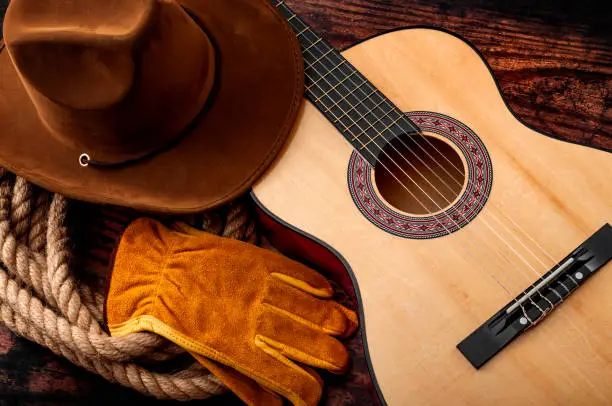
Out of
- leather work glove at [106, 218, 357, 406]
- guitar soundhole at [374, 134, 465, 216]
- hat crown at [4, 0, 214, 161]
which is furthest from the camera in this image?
guitar soundhole at [374, 134, 465, 216]

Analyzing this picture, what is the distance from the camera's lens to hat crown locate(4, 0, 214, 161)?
2.76 ft

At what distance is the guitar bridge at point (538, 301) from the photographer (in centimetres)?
88

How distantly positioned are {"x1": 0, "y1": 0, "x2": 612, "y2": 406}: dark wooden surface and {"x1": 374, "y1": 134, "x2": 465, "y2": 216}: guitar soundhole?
19 cm

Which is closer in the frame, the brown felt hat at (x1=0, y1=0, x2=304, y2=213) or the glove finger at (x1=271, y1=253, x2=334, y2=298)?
the brown felt hat at (x1=0, y1=0, x2=304, y2=213)

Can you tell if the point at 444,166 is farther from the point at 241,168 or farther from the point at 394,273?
the point at 241,168

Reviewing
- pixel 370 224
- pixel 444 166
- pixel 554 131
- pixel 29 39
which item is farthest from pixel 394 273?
pixel 29 39

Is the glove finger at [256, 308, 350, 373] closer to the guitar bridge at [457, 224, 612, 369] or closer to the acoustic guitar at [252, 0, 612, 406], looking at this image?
the acoustic guitar at [252, 0, 612, 406]

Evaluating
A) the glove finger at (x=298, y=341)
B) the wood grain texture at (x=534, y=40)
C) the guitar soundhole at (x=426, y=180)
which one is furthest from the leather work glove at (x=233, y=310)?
the wood grain texture at (x=534, y=40)

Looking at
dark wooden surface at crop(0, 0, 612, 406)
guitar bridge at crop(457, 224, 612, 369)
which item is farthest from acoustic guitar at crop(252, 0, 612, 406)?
dark wooden surface at crop(0, 0, 612, 406)

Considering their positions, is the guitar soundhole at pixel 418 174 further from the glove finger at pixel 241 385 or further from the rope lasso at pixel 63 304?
the glove finger at pixel 241 385

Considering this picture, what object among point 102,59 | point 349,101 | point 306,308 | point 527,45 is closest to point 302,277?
point 306,308

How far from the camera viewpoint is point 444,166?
1086 mm

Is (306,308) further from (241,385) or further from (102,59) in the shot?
(102,59)

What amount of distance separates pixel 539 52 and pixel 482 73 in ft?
0.93
